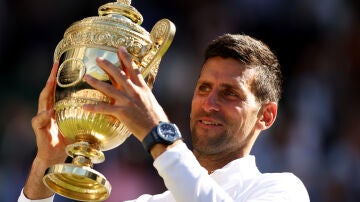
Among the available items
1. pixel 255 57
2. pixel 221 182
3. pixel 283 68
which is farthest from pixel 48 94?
pixel 283 68

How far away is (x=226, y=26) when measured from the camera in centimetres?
671

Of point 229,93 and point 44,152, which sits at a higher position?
point 229,93

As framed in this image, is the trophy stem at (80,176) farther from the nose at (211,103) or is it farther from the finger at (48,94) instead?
the nose at (211,103)

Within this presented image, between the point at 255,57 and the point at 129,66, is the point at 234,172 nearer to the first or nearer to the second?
the point at 255,57

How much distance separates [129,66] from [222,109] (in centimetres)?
63

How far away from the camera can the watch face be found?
2.36 metres

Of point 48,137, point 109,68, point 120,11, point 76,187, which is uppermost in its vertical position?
point 120,11

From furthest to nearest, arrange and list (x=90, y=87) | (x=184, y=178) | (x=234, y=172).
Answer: (x=234, y=172) → (x=90, y=87) → (x=184, y=178)

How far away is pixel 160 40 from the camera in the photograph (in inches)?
103

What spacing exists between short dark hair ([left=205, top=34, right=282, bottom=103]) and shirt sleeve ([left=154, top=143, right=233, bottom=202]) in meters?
0.85

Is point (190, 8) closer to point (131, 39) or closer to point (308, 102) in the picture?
point (308, 102)

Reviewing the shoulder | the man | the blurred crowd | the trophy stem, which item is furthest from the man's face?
the blurred crowd

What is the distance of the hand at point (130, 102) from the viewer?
93.8 inches

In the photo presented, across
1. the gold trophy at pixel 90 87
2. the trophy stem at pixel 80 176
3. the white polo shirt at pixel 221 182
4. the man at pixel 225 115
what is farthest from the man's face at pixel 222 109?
the trophy stem at pixel 80 176
